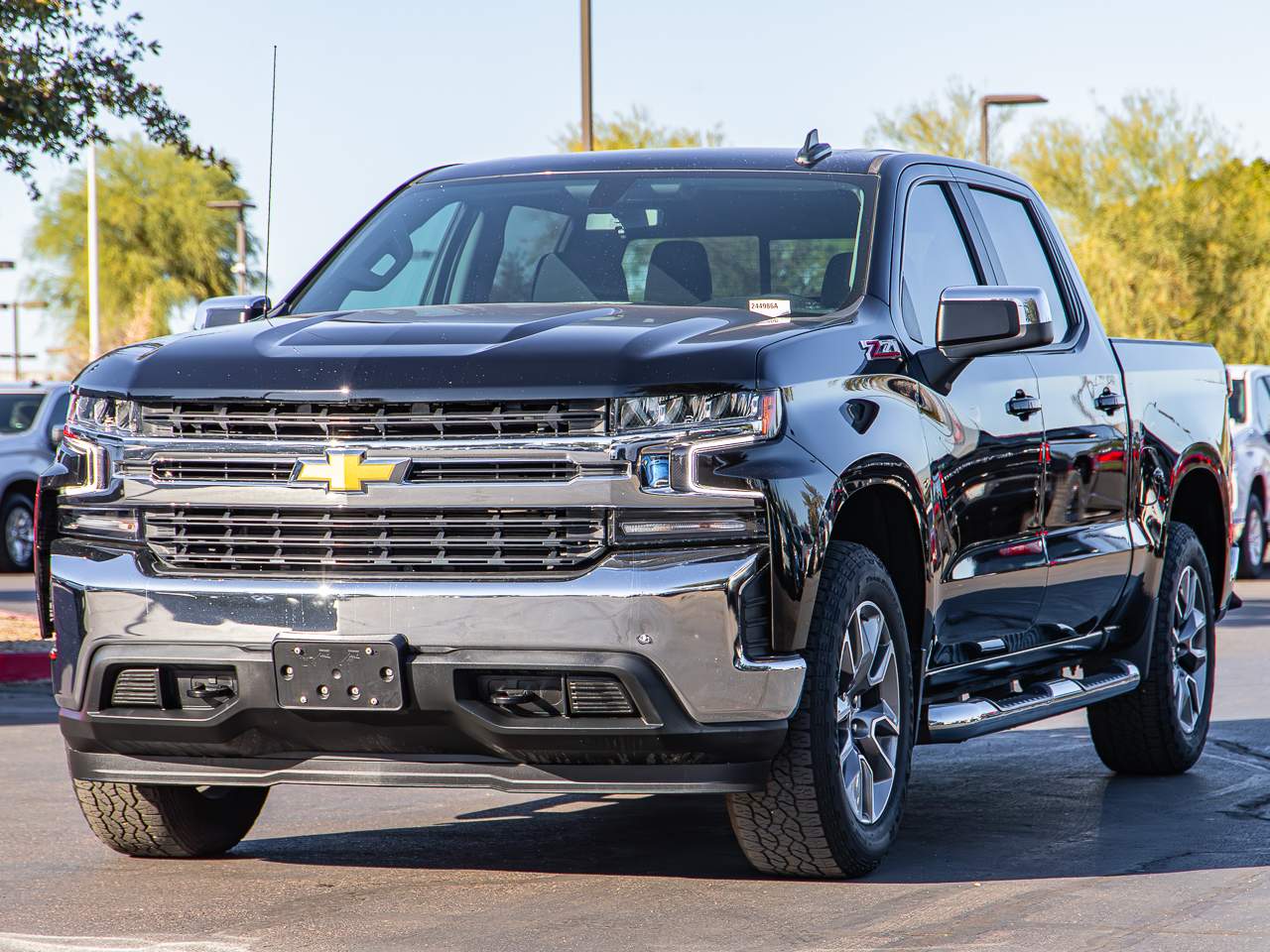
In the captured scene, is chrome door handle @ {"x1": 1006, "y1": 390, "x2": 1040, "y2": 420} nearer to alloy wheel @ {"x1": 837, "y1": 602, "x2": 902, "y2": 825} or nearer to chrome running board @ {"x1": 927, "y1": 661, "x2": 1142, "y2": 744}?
chrome running board @ {"x1": 927, "y1": 661, "x2": 1142, "y2": 744}

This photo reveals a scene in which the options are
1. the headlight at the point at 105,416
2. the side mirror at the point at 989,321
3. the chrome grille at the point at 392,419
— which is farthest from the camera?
the side mirror at the point at 989,321

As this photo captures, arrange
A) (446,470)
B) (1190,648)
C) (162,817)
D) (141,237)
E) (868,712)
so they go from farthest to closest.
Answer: (141,237) → (1190,648) → (162,817) → (868,712) → (446,470)

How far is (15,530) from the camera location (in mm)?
20641

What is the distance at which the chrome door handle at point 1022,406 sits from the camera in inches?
267

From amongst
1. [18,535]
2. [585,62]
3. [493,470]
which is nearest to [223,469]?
[493,470]

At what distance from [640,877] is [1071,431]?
2277mm

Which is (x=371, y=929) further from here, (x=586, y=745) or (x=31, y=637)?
(x=31, y=637)

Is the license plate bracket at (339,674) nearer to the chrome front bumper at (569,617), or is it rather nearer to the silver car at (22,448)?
the chrome front bumper at (569,617)

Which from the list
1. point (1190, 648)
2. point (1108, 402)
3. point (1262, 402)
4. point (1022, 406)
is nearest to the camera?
point (1022, 406)

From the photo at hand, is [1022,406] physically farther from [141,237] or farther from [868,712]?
[141,237]

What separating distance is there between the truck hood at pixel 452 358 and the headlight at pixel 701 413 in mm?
34

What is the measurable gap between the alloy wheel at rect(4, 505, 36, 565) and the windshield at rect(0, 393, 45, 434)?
Answer: 2.53 feet

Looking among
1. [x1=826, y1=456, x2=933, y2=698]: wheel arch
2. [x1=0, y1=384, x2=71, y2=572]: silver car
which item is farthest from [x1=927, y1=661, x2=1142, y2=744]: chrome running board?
[x1=0, y1=384, x2=71, y2=572]: silver car

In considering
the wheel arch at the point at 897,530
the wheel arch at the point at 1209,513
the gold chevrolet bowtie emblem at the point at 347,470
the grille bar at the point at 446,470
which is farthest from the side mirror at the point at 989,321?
the wheel arch at the point at 1209,513
